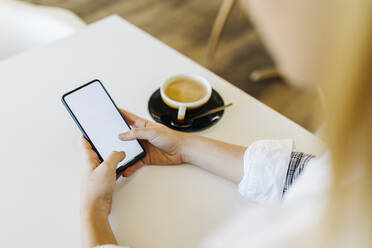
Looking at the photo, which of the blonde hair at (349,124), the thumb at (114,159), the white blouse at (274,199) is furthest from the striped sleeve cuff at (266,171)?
the blonde hair at (349,124)

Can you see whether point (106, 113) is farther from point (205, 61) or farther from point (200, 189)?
point (205, 61)

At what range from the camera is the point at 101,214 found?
2.12ft

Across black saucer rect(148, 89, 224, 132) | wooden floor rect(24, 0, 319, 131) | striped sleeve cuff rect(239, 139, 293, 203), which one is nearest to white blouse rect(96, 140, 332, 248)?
striped sleeve cuff rect(239, 139, 293, 203)

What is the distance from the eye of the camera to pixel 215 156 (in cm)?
76

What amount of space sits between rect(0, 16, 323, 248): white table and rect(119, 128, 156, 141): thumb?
0.21 feet

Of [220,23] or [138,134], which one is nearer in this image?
[138,134]

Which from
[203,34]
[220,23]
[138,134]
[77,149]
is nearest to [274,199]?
[138,134]

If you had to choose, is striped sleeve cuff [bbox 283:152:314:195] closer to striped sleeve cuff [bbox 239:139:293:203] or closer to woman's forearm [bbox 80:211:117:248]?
striped sleeve cuff [bbox 239:139:293:203]

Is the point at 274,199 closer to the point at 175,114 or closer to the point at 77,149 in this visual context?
the point at 175,114

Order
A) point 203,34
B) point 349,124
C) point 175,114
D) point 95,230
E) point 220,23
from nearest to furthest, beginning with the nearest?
point 349,124 < point 95,230 < point 175,114 < point 220,23 < point 203,34

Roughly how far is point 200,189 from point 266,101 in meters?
1.22

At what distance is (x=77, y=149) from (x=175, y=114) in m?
0.22

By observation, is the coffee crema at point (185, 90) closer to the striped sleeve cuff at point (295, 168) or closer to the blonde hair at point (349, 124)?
the striped sleeve cuff at point (295, 168)

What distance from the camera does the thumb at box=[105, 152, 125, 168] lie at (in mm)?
692
